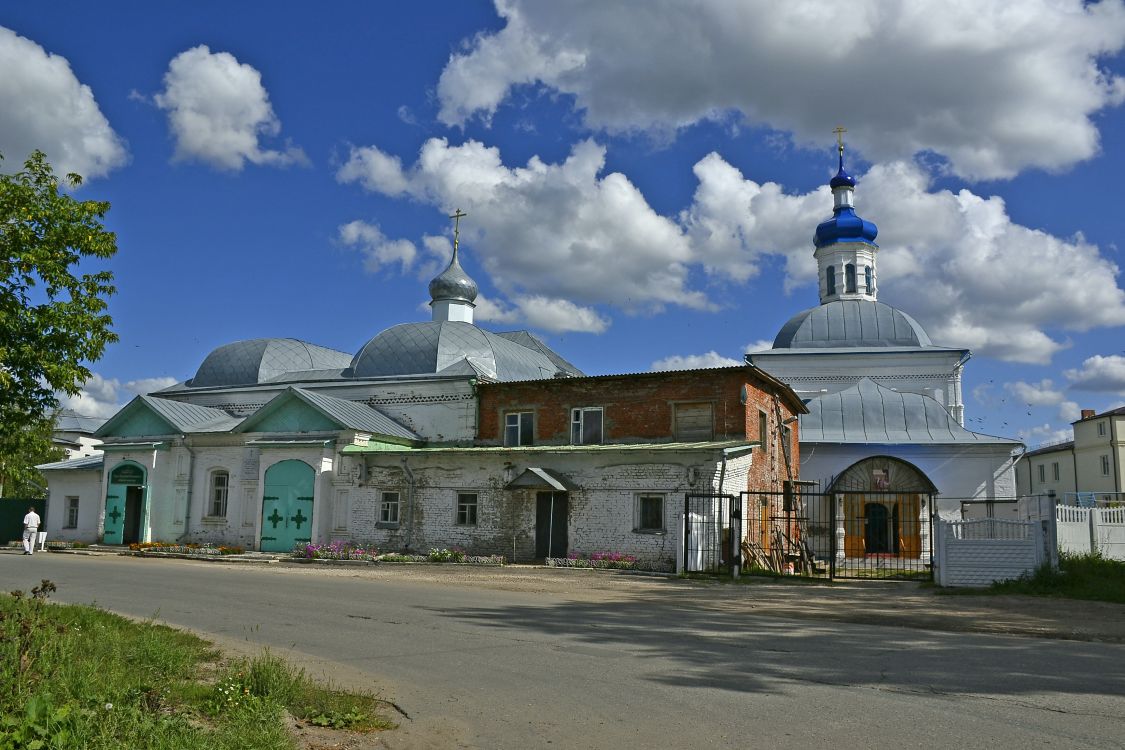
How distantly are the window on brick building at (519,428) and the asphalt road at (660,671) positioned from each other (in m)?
13.0

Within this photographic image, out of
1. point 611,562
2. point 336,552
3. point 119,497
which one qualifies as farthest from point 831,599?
point 119,497

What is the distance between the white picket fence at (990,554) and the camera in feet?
53.6

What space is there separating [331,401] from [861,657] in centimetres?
2146

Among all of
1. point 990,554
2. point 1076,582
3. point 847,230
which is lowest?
point 1076,582

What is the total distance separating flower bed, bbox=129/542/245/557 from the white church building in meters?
17.8

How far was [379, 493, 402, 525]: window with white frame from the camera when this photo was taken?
25547 mm

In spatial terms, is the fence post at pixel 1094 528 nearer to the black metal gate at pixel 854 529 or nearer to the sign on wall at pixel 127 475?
the black metal gate at pixel 854 529

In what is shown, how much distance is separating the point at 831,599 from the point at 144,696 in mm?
11810

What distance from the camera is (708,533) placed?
21.1 metres

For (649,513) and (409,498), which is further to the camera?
(409,498)

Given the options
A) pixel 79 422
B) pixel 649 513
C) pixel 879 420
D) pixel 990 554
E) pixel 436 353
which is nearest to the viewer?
pixel 990 554

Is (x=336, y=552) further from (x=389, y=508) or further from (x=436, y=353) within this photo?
(x=436, y=353)

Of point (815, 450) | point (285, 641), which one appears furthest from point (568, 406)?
point (285, 641)

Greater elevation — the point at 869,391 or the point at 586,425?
the point at 869,391
